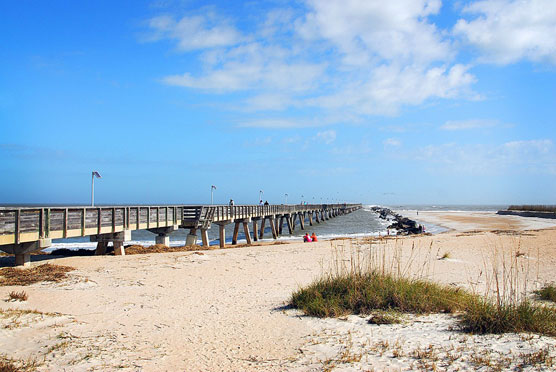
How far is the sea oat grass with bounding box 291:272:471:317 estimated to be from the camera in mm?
7141

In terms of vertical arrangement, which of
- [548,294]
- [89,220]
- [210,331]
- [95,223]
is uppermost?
[89,220]

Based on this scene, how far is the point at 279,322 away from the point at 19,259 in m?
11.0

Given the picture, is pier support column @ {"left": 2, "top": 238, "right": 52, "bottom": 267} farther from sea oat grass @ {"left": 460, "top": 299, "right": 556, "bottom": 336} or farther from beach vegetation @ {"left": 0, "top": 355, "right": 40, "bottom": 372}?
sea oat grass @ {"left": 460, "top": 299, "right": 556, "bottom": 336}

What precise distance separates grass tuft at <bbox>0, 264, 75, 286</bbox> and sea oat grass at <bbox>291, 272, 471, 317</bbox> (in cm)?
714

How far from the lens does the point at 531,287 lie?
30.7 ft

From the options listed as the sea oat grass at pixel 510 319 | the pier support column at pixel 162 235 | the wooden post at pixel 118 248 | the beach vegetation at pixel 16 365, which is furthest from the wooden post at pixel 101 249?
the sea oat grass at pixel 510 319

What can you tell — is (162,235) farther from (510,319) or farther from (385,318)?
(510,319)

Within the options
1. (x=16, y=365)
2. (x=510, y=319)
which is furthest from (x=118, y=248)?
(x=510, y=319)

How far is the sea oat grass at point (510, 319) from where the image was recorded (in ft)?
18.0

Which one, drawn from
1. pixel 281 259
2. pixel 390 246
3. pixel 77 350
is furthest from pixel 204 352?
pixel 390 246

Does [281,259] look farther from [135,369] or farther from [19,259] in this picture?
[135,369]

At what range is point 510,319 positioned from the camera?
5602mm

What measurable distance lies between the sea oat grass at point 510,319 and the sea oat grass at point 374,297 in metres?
1.04

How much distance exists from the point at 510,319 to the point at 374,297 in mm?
2245
